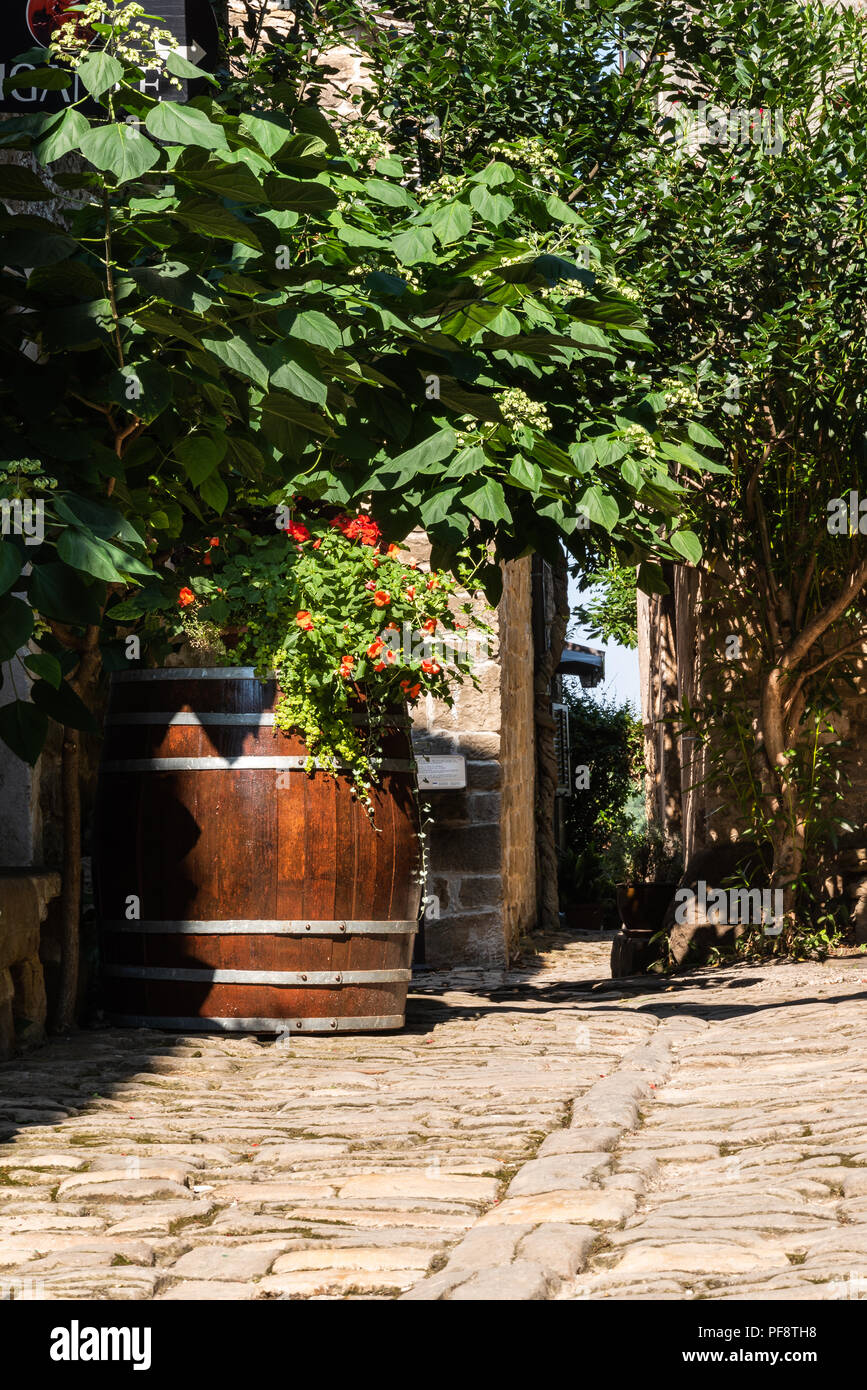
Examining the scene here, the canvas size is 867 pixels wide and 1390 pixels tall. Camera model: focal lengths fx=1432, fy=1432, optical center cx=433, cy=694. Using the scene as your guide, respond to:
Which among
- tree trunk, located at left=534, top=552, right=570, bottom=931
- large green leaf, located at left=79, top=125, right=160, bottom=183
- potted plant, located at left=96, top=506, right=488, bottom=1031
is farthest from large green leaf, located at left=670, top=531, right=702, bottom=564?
tree trunk, located at left=534, top=552, right=570, bottom=931

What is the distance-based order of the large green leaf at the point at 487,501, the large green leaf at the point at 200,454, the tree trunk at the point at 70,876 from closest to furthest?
the large green leaf at the point at 200,454 < the large green leaf at the point at 487,501 < the tree trunk at the point at 70,876

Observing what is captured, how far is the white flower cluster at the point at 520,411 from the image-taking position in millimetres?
3551

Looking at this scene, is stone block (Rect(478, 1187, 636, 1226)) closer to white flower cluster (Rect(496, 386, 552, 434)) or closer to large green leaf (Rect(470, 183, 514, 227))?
white flower cluster (Rect(496, 386, 552, 434))

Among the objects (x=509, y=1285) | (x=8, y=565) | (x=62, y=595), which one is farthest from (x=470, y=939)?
(x=509, y=1285)

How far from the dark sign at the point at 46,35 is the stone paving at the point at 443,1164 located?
2701mm

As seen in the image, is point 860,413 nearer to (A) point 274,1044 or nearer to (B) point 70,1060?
(A) point 274,1044

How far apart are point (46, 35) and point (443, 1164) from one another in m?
3.66

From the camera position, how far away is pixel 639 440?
384 cm

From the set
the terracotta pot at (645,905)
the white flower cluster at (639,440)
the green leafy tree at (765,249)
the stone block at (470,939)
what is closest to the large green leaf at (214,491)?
the white flower cluster at (639,440)

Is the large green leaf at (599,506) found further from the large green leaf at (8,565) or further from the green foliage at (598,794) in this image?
the green foliage at (598,794)

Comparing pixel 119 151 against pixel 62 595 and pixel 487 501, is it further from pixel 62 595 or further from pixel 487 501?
pixel 487 501

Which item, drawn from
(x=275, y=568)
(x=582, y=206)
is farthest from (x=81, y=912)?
(x=582, y=206)

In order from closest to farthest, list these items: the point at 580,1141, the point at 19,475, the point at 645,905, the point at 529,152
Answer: the point at 19,475 < the point at 580,1141 < the point at 529,152 < the point at 645,905

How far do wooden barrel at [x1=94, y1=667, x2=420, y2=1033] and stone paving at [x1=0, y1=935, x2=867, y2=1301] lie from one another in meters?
0.16
